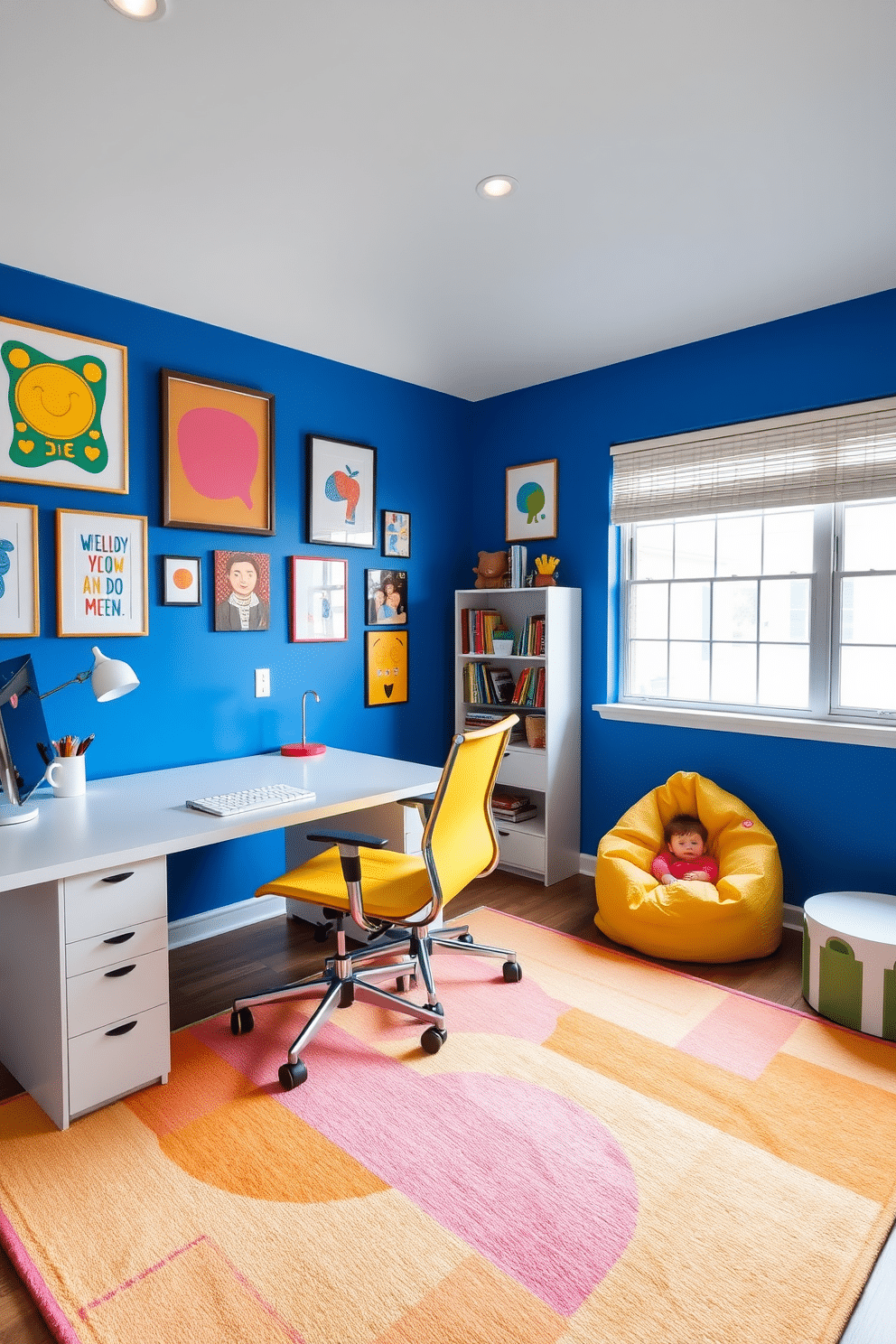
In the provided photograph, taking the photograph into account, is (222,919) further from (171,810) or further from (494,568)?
(494,568)

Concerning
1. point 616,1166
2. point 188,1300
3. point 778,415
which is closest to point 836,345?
point 778,415

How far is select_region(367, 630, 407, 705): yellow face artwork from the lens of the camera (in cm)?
393

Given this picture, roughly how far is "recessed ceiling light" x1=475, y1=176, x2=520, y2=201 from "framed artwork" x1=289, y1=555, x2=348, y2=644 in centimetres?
175

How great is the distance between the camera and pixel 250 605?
3.37 meters

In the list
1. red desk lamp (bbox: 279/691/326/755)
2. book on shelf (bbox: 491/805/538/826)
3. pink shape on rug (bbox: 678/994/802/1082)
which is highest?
red desk lamp (bbox: 279/691/326/755)

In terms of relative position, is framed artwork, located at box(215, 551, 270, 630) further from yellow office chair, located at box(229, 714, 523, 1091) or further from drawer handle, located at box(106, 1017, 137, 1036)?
drawer handle, located at box(106, 1017, 137, 1036)

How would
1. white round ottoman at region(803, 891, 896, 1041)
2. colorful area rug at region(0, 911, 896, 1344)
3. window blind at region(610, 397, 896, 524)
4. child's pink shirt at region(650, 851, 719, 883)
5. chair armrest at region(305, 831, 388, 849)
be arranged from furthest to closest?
child's pink shirt at region(650, 851, 719, 883) → window blind at region(610, 397, 896, 524) → white round ottoman at region(803, 891, 896, 1041) → chair armrest at region(305, 831, 388, 849) → colorful area rug at region(0, 911, 896, 1344)

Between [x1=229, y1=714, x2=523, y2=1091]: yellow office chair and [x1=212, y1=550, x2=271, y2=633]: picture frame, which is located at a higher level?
[x1=212, y1=550, x2=271, y2=633]: picture frame

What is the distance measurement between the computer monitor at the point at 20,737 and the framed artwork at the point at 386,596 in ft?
5.75

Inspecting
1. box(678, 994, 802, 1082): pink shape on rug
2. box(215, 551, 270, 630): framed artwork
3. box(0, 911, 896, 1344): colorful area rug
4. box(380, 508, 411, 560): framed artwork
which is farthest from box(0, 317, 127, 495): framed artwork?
box(678, 994, 802, 1082): pink shape on rug

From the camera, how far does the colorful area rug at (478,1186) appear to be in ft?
4.82

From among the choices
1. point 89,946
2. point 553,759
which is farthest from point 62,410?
point 553,759

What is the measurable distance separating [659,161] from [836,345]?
52.5 inches

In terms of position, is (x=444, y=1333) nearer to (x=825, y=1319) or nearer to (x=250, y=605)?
(x=825, y=1319)
